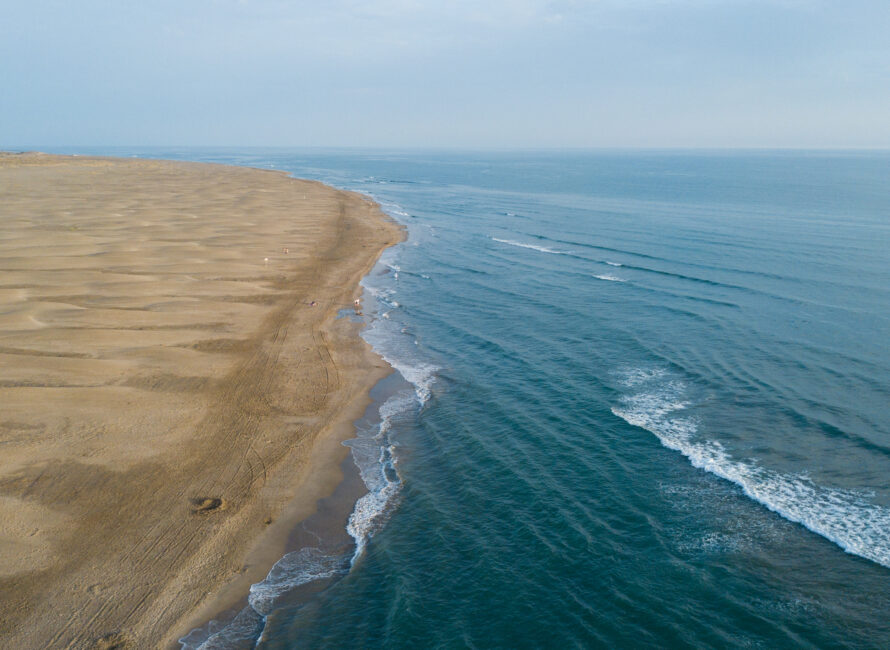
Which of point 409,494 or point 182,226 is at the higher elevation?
point 182,226

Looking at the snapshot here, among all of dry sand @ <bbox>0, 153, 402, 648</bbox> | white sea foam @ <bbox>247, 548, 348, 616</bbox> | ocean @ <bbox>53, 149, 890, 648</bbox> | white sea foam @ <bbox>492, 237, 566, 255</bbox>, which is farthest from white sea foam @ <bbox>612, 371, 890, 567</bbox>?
white sea foam @ <bbox>492, 237, 566, 255</bbox>

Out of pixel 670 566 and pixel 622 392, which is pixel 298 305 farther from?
pixel 670 566

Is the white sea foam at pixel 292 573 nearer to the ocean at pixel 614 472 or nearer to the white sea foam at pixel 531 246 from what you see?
the ocean at pixel 614 472

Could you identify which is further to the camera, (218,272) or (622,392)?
(218,272)

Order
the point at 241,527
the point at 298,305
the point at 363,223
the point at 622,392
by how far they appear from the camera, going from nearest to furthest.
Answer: the point at 241,527 < the point at 622,392 < the point at 298,305 < the point at 363,223

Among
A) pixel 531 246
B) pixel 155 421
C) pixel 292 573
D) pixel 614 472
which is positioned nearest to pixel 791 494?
pixel 614 472

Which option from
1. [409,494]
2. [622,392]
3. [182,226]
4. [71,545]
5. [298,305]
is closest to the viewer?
[71,545]

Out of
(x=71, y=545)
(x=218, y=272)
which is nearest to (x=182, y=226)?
(x=218, y=272)

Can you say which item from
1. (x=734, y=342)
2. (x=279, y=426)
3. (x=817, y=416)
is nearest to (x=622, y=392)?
(x=817, y=416)

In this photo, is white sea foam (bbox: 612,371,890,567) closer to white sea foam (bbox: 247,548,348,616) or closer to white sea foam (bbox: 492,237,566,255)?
white sea foam (bbox: 247,548,348,616)

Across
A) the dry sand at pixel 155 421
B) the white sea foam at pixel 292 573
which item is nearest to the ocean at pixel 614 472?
the white sea foam at pixel 292 573
